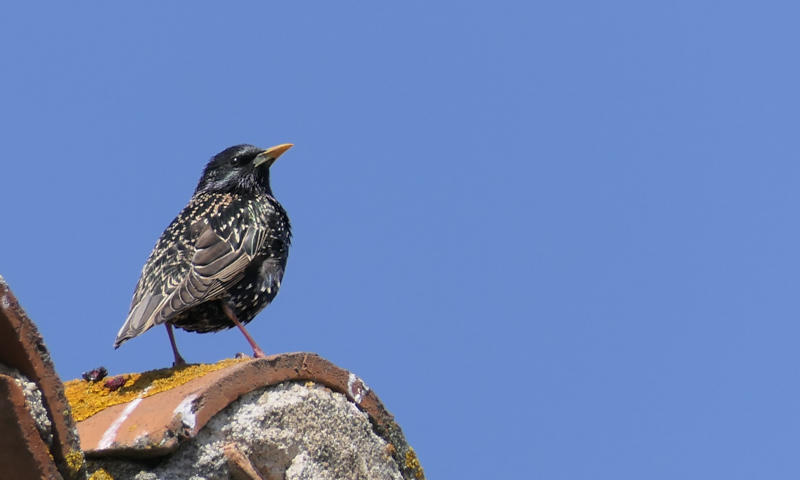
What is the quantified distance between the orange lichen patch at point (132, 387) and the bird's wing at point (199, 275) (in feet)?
3.24

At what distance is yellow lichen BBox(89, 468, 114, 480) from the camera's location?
3.27 metres

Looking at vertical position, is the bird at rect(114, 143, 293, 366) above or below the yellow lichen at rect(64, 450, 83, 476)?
above

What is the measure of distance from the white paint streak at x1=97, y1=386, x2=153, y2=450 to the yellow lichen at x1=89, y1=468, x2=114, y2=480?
92 millimetres

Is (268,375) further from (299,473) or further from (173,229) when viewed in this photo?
(173,229)

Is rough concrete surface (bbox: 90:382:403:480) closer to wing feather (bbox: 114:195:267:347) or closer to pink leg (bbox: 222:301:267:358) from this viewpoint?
wing feather (bbox: 114:195:267:347)

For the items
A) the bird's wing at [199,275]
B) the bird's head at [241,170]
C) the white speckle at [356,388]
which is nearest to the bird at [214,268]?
the bird's wing at [199,275]

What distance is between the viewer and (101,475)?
3.29 m

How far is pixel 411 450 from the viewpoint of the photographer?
13.4 ft

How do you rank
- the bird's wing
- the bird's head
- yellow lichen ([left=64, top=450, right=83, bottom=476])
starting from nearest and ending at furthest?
yellow lichen ([left=64, top=450, right=83, bottom=476]) < the bird's wing < the bird's head

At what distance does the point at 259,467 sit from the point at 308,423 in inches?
9.1

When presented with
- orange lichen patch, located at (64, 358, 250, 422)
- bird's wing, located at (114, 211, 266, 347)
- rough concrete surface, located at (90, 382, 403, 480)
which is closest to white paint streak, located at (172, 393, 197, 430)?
rough concrete surface, located at (90, 382, 403, 480)

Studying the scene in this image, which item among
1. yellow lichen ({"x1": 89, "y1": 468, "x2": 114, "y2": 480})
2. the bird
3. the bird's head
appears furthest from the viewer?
the bird's head

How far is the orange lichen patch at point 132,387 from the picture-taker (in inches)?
155

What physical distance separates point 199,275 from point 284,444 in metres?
2.45
